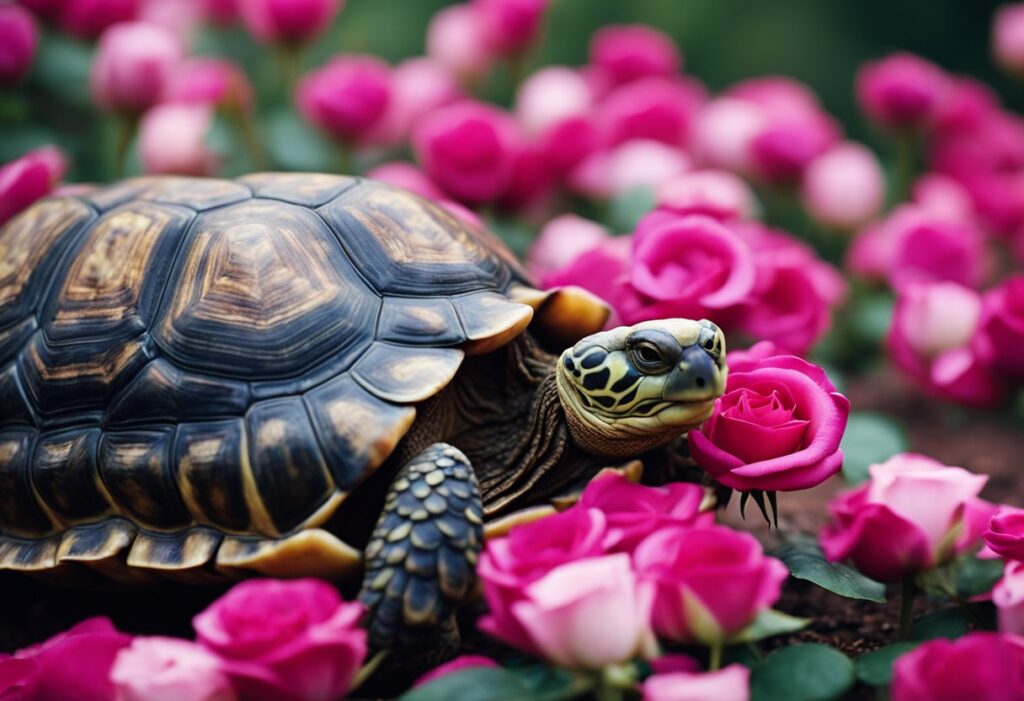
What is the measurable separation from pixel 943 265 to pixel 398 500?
3.64 ft

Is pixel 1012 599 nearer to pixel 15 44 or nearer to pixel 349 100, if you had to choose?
pixel 349 100

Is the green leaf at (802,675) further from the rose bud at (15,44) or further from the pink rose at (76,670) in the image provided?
the rose bud at (15,44)

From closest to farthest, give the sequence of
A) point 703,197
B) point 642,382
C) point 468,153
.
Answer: point 642,382
point 703,197
point 468,153

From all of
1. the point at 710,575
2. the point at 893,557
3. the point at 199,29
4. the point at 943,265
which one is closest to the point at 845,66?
the point at 943,265

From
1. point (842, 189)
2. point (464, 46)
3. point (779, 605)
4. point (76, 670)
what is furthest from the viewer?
point (464, 46)

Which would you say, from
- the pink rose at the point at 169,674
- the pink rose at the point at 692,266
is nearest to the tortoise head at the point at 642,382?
the pink rose at the point at 692,266

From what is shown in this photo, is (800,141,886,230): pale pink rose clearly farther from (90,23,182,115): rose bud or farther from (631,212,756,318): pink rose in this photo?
(90,23,182,115): rose bud

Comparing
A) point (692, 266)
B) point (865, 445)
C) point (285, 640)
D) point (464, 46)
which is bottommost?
point (865, 445)

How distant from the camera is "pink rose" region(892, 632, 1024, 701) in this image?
0.73 m

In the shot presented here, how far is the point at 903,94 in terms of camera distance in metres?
1.91

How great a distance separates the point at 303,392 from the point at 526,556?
12.3 inches

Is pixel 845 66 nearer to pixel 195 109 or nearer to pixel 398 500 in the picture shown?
pixel 195 109

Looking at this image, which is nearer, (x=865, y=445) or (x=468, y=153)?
(x=865, y=445)

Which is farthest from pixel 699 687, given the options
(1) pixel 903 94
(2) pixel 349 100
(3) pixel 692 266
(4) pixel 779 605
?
(1) pixel 903 94
